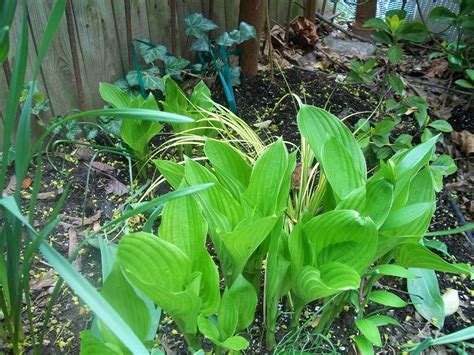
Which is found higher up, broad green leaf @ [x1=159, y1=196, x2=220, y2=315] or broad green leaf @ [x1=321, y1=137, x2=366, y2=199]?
broad green leaf @ [x1=321, y1=137, x2=366, y2=199]

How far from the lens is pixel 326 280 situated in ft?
3.06

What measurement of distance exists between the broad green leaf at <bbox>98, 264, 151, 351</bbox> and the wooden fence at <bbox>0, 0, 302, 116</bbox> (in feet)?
3.29

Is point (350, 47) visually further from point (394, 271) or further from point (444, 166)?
point (394, 271)

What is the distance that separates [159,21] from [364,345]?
4.84 ft

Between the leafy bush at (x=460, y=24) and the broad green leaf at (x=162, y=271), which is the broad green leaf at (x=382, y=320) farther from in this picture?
the leafy bush at (x=460, y=24)

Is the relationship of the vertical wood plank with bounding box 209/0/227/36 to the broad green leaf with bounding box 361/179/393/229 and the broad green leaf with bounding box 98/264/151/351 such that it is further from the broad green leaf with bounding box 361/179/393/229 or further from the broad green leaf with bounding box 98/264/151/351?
the broad green leaf with bounding box 98/264/151/351

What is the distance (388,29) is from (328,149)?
2.89 ft

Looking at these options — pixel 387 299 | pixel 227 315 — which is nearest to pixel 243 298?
pixel 227 315

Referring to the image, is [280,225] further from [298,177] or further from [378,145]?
[378,145]

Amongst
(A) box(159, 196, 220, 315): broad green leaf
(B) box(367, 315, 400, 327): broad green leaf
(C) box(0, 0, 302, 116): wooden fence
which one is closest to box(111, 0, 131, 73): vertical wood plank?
(C) box(0, 0, 302, 116): wooden fence

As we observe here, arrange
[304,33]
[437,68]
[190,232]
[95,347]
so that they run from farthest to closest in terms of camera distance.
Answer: [304,33] < [437,68] < [190,232] < [95,347]

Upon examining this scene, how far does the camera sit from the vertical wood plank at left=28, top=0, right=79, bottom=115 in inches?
62.2

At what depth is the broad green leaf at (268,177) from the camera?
3.34 ft

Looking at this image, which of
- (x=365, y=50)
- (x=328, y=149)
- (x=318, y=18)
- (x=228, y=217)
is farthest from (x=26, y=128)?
(x=318, y=18)
